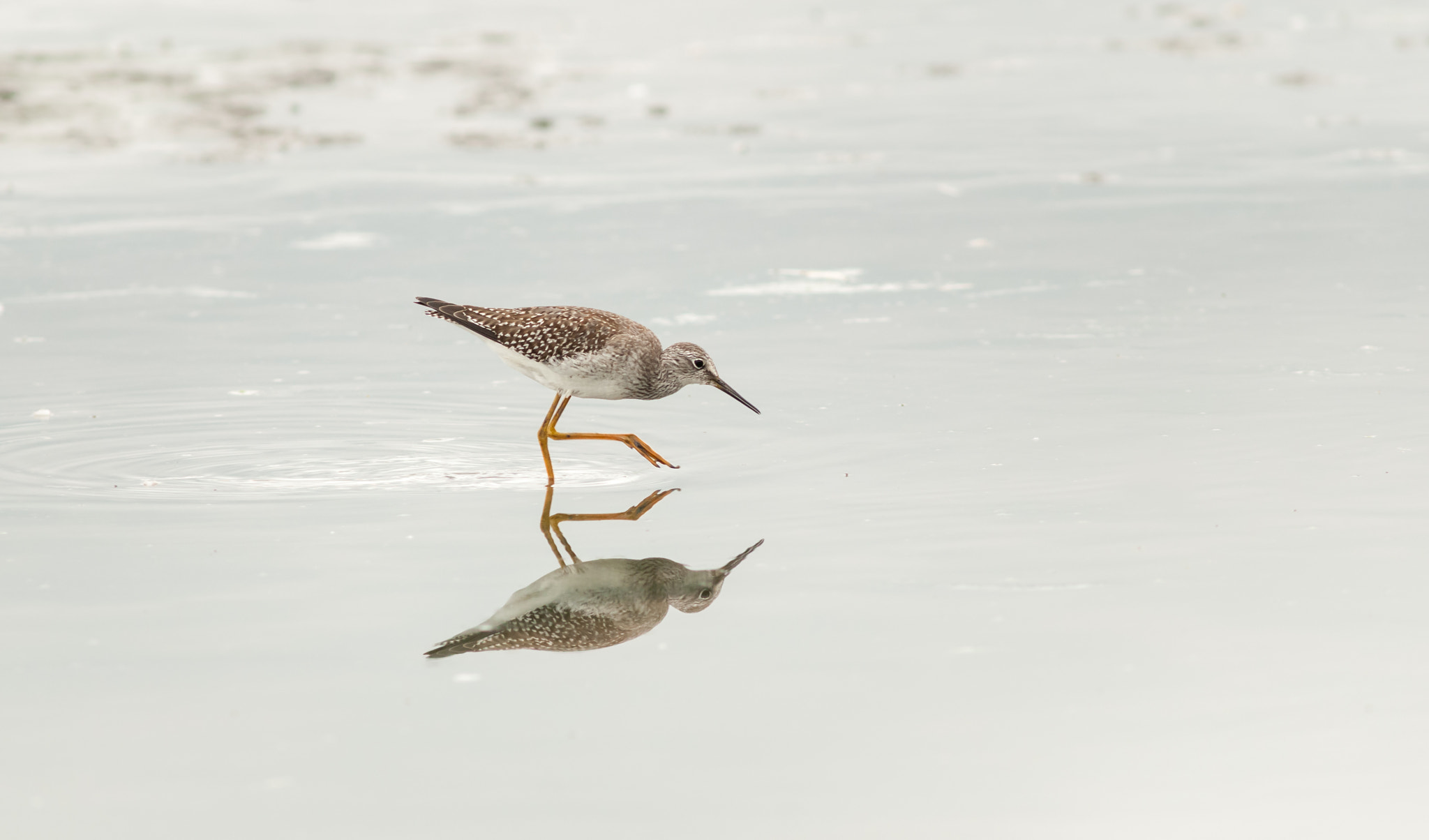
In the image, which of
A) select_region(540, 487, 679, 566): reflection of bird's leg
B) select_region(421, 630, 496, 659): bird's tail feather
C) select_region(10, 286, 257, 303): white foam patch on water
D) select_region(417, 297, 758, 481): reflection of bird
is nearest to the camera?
select_region(421, 630, 496, 659): bird's tail feather


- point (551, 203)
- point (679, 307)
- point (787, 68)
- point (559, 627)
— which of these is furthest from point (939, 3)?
point (559, 627)

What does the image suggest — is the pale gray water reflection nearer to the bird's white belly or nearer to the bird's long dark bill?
the bird's white belly

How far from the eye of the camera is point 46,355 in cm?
1138

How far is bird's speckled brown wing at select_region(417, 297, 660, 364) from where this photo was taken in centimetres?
930

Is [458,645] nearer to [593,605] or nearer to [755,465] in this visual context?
[593,605]

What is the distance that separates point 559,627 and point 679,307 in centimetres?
596

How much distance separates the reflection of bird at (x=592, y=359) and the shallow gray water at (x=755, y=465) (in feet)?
1.13

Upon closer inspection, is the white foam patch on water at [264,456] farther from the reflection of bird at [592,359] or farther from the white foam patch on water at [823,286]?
the white foam patch on water at [823,286]

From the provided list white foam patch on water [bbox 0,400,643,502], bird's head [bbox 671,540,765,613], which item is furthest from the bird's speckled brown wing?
bird's head [bbox 671,540,765,613]

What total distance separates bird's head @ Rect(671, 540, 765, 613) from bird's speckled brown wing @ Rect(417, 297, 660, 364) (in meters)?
2.34

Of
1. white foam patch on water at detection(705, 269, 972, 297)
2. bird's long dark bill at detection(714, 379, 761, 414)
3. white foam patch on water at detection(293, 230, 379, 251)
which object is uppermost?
bird's long dark bill at detection(714, 379, 761, 414)

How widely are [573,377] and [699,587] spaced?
2616 millimetres

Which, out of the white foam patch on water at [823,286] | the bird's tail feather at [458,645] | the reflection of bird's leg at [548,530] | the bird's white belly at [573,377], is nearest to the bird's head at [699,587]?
the reflection of bird's leg at [548,530]

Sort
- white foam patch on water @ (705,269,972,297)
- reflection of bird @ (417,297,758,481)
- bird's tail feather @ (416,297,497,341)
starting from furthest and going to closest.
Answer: white foam patch on water @ (705,269,972,297) < bird's tail feather @ (416,297,497,341) < reflection of bird @ (417,297,758,481)
